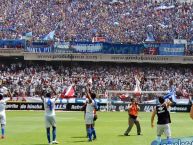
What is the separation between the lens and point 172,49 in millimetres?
64938

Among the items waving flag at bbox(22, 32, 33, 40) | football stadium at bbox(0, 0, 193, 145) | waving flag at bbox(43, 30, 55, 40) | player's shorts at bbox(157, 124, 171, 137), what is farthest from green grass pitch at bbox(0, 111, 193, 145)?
waving flag at bbox(22, 32, 33, 40)

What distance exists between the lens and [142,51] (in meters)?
65.7

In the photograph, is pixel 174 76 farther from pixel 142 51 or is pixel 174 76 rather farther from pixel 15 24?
pixel 15 24

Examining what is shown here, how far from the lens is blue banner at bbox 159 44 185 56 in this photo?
6488 cm

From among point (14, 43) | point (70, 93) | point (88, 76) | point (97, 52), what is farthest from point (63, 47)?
point (70, 93)

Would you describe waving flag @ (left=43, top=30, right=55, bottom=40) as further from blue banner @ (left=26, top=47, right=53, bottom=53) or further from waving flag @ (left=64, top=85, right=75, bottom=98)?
waving flag @ (left=64, top=85, right=75, bottom=98)

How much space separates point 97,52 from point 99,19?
748 cm

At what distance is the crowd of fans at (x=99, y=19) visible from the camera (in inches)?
2717

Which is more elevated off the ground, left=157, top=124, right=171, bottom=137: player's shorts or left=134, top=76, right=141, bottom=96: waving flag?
left=134, top=76, right=141, bottom=96: waving flag

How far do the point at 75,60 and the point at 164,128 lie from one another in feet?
159

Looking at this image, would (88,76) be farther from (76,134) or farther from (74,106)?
(76,134)

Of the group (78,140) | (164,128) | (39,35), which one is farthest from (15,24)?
(164,128)

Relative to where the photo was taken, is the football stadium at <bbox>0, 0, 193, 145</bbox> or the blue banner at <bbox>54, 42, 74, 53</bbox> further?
the blue banner at <bbox>54, 42, 74, 53</bbox>

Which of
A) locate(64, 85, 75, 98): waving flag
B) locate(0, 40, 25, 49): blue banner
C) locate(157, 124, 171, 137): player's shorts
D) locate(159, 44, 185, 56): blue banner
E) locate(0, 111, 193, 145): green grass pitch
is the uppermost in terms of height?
locate(0, 40, 25, 49): blue banner
